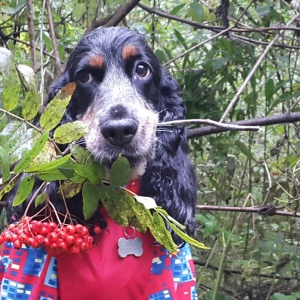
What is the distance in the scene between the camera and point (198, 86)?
9.62ft

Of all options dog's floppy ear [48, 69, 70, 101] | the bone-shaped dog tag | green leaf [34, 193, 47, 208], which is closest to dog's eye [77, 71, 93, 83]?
dog's floppy ear [48, 69, 70, 101]

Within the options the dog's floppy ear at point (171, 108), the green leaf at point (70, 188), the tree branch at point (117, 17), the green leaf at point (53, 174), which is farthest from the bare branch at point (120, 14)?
the green leaf at point (53, 174)

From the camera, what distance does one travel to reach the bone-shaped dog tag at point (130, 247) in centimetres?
194

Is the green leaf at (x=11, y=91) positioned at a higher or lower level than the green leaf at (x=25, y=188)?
higher

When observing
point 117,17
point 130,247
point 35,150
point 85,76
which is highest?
point 117,17

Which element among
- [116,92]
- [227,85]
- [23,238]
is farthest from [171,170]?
[227,85]

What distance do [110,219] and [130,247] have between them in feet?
0.32

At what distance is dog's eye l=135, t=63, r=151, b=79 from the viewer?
2018 mm

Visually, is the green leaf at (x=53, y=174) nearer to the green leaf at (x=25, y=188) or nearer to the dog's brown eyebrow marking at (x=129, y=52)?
the green leaf at (x=25, y=188)

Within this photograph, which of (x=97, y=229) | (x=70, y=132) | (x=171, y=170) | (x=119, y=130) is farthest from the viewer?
(x=171, y=170)

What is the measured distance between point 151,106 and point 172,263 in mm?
460

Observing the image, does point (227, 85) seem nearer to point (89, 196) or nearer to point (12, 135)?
point (89, 196)

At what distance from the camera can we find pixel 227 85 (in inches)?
132

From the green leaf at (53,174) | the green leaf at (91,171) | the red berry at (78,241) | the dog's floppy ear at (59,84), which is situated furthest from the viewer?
the dog's floppy ear at (59,84)
